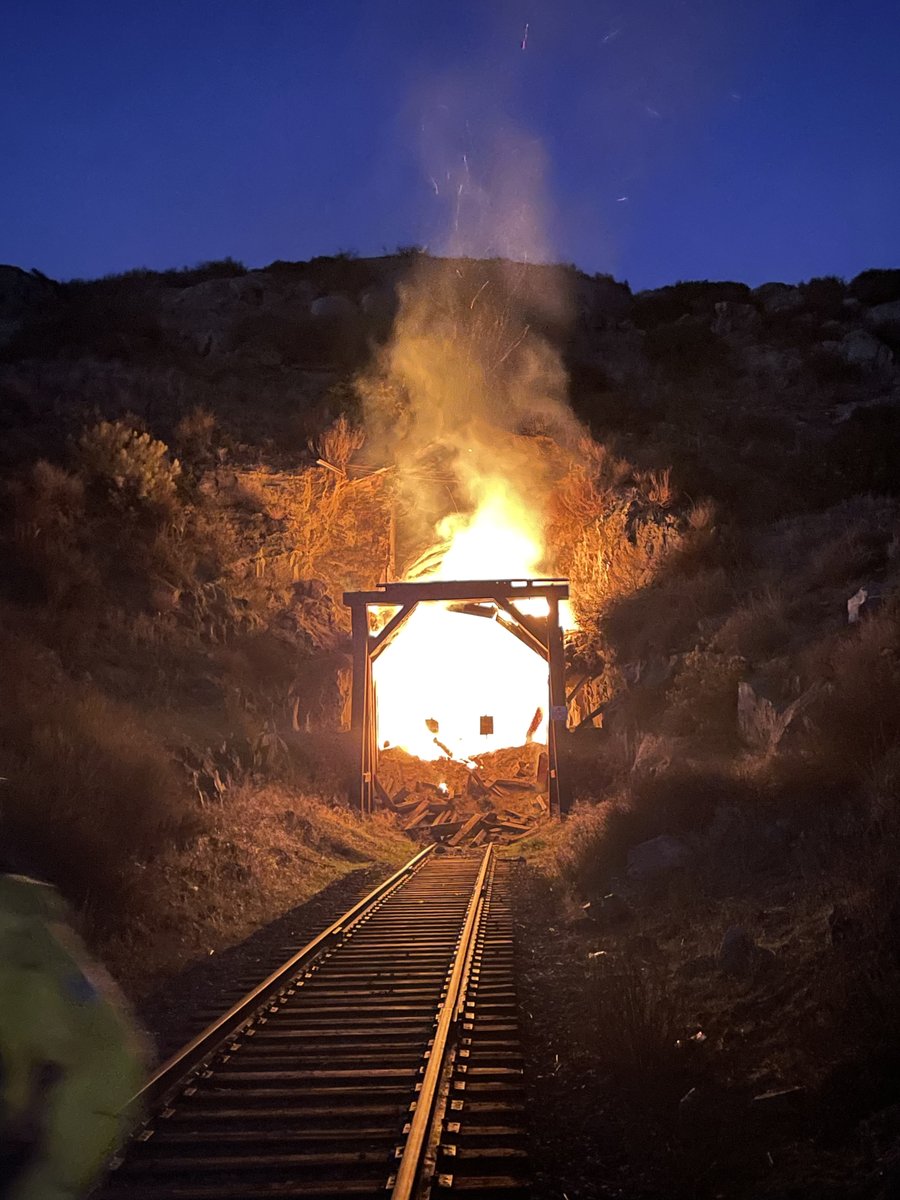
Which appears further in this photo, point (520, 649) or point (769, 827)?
point (520, 649)

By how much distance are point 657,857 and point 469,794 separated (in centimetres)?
1303

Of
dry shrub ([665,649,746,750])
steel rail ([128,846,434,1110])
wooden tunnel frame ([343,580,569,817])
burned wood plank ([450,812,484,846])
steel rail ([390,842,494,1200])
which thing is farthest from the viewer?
wooden tunnel frame ([343,580,569,817])

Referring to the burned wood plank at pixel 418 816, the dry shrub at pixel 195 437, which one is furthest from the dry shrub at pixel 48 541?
the burned wood plank at pixel 418 816

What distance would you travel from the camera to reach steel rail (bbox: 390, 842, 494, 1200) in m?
4.07

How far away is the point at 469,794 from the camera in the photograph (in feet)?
77.5

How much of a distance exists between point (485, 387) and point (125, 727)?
84.9 ft

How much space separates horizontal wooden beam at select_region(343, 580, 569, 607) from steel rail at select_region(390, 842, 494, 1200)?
1201cm

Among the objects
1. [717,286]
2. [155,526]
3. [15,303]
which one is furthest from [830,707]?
[717,286]

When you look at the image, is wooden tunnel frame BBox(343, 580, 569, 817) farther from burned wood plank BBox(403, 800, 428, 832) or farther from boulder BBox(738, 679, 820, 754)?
boulder BBox(738, 679, 820, 754)

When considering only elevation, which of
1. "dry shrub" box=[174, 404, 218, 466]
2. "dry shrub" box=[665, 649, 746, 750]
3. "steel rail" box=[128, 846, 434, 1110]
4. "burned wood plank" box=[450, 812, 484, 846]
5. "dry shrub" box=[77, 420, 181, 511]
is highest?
"dry shrub" box=[174, 404, 218, 466]

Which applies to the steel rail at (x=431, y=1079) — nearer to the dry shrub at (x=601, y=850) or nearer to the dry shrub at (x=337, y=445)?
the dry shrub at (x=601, y=850)

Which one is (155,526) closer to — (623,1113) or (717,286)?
(623,1113)

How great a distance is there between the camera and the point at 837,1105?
4.48m

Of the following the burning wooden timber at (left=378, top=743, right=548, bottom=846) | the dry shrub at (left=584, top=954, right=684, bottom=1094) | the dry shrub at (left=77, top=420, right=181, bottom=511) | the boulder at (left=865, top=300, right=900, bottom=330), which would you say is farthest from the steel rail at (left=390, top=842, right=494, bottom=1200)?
the boulder at (left=865, top=300, right=900, bottom=330)
